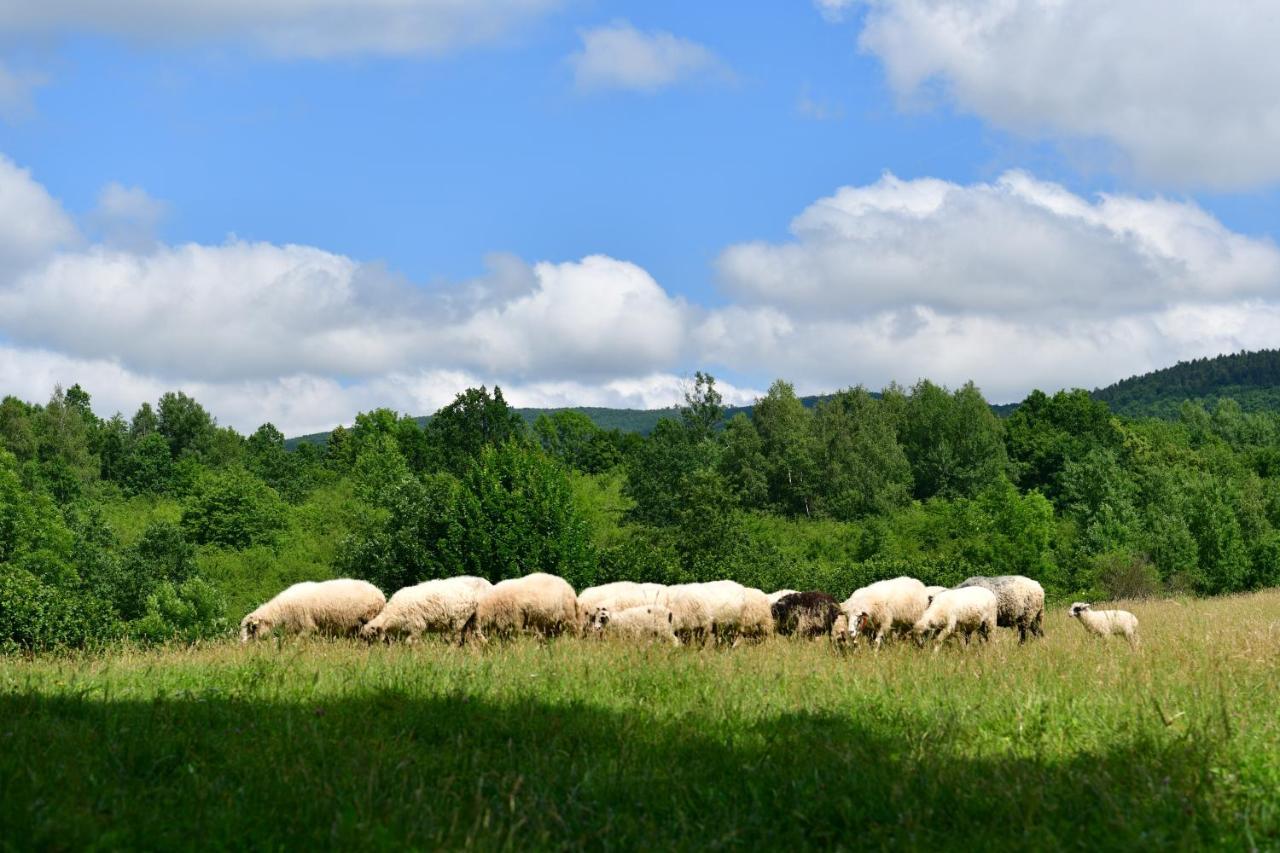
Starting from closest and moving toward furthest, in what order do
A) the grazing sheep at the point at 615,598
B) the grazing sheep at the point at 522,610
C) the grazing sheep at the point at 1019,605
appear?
the grazing sheep at the point at 522,610 < the grazing sheep at the point at 615,598 < the grazing sheep at the point at 1019,605

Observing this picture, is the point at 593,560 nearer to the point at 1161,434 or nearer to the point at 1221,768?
the point at 1221,768

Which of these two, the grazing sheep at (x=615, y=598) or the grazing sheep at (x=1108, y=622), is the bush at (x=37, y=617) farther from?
the grazing sheep at (x=1108, y=622)

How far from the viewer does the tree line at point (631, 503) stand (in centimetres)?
4274

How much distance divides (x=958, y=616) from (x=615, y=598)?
7.45 metres

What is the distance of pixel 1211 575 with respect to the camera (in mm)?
68562

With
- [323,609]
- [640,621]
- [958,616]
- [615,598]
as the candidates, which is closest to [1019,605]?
[958,616]

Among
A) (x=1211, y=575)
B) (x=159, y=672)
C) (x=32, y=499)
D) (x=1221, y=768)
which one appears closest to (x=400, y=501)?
(x=32, y=499)

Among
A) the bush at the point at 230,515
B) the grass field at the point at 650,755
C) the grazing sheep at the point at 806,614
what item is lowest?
the grazing sheep at the point at 806,614

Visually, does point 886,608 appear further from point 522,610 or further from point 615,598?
point 522,610

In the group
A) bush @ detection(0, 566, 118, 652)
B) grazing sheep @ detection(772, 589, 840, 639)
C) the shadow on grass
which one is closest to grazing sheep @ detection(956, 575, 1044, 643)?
grazing sheep @ detection(772, 589, 840, 639)

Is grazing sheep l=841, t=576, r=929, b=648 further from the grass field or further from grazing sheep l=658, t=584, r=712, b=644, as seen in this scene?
the grass field

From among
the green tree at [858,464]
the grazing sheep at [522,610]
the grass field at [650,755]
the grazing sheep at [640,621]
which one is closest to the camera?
the grass field at [650,755]

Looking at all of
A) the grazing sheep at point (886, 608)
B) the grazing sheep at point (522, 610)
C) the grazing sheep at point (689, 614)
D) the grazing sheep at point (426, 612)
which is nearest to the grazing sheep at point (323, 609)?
the grazing sheep at point (426, 612)

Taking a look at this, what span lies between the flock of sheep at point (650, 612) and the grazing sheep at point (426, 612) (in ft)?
0.07
